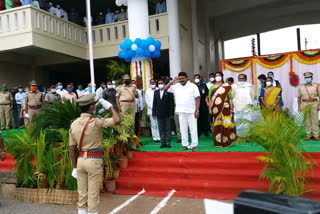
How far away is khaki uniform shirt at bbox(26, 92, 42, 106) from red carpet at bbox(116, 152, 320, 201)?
14.7ft

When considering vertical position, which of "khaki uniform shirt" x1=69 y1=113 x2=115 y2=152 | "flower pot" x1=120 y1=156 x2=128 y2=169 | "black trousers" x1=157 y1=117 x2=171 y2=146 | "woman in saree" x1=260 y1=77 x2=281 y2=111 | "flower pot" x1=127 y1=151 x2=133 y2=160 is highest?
"woman in saree" x1=260 y1=77 x2=281 y2=111

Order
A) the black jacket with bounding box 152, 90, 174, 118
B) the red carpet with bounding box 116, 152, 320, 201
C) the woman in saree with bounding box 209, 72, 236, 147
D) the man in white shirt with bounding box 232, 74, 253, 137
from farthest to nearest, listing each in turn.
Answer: the man in white shirt with bounding box 232, 74, 253, 137
the black jacket with bounding box 152, 90, 174, 118
the woman in saree with bounding box 209, 72, 236, 147
the red carpet with bounding box 116, 152, 320, 201

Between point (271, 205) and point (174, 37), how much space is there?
407 inches

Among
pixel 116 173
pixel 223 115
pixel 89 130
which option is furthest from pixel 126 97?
pixel 89 130

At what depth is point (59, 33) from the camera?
12180mm

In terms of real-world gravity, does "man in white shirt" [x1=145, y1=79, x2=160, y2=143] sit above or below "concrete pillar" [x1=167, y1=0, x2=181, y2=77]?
below

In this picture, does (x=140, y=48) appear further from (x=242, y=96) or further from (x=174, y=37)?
(x=242, y=96)

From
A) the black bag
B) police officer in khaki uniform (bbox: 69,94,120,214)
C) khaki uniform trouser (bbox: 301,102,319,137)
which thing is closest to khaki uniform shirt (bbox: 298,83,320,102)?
khaki uniform trouser (bbox: 301,102,319,137)

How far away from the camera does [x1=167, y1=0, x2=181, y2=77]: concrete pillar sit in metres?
11.1

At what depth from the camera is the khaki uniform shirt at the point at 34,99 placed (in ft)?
28.9

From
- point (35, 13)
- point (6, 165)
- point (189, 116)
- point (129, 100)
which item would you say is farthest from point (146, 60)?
point (35, 13)

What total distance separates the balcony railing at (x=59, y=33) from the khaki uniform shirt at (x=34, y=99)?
2750mm

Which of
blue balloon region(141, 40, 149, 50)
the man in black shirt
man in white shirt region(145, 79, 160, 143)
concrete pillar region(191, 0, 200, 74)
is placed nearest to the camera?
man in white shirt region(145, 79, 160, 143)

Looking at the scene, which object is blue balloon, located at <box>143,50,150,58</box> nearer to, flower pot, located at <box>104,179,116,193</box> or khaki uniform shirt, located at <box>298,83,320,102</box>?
khaki uniform shirt, located at <box>298,83,320,102</box>
